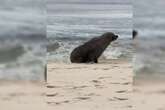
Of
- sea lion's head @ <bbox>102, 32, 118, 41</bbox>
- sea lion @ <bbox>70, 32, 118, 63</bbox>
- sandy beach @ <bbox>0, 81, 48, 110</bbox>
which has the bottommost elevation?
sandy beach @ <bbox>0, 81, 48, 110</bbox>

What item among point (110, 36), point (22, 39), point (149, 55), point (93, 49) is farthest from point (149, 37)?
point (22, 39)

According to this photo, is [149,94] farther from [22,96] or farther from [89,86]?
[22,96]

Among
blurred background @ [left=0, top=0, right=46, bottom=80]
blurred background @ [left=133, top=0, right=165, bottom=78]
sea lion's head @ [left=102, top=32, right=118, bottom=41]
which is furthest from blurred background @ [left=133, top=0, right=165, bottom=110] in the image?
blurred background @ [left=0, top=0, right=46, bottom=80]

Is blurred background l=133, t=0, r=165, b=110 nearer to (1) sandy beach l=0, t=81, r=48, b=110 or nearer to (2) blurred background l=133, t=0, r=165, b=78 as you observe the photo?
(2) blurred background l=133, t=0, r=165, b=78

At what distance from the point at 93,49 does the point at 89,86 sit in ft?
0.87

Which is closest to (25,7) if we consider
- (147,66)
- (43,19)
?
(43,19)

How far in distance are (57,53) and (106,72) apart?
1.23ft

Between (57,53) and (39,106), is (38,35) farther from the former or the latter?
(39,106)

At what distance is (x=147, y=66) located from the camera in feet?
13.2

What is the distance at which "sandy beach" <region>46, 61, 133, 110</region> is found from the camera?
399cm

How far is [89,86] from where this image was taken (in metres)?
3.99

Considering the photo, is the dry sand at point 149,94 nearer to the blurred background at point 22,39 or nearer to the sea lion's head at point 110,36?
the sea lion's head at point 110,36

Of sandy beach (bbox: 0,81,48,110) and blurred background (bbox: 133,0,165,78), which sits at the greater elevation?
blurred background (bbox: 133,0,165,78)

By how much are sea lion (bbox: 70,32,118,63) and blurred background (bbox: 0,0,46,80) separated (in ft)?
0.75
